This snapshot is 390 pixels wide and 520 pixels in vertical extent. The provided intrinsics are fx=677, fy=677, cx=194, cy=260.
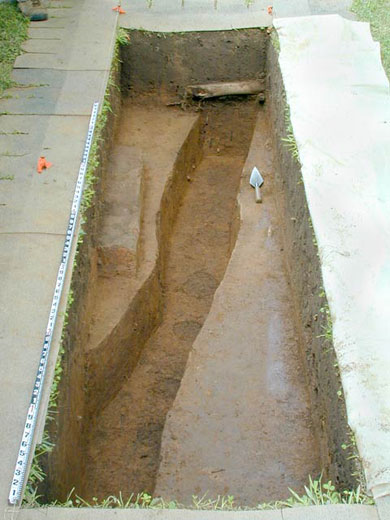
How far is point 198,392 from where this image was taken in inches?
148

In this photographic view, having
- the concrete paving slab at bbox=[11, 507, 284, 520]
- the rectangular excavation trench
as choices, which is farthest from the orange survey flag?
the concrete paving slab at bbox=[11, 507, 284, 520]

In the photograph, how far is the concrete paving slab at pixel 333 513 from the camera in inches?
100.0

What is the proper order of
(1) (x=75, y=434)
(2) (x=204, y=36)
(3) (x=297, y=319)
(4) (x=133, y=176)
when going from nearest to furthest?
(1) (x=75, y=434)
(3) (x=297, y=319)
(4) (x=133, y=176)
(2) (x=204, y=36)

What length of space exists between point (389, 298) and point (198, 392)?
1.16 m

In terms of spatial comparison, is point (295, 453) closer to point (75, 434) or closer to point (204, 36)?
point (75, 434)

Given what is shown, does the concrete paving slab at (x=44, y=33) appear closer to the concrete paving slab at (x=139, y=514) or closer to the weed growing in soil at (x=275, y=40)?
the weed growing in soil at (x=275, y=40)

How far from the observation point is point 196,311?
16.4 feet

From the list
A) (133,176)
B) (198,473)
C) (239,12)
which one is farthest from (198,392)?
(239,12)

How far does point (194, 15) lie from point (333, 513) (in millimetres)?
4890

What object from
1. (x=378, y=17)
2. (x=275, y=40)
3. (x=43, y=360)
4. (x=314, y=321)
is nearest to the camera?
(x=43, y=360)

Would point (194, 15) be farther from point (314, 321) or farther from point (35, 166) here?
point (314, 321)

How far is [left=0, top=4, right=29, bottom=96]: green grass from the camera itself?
543cm

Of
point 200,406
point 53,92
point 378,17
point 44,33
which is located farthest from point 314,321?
point 44,33

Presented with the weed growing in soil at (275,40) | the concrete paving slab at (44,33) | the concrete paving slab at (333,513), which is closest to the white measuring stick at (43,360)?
the concrete paving slab at (333,513)
